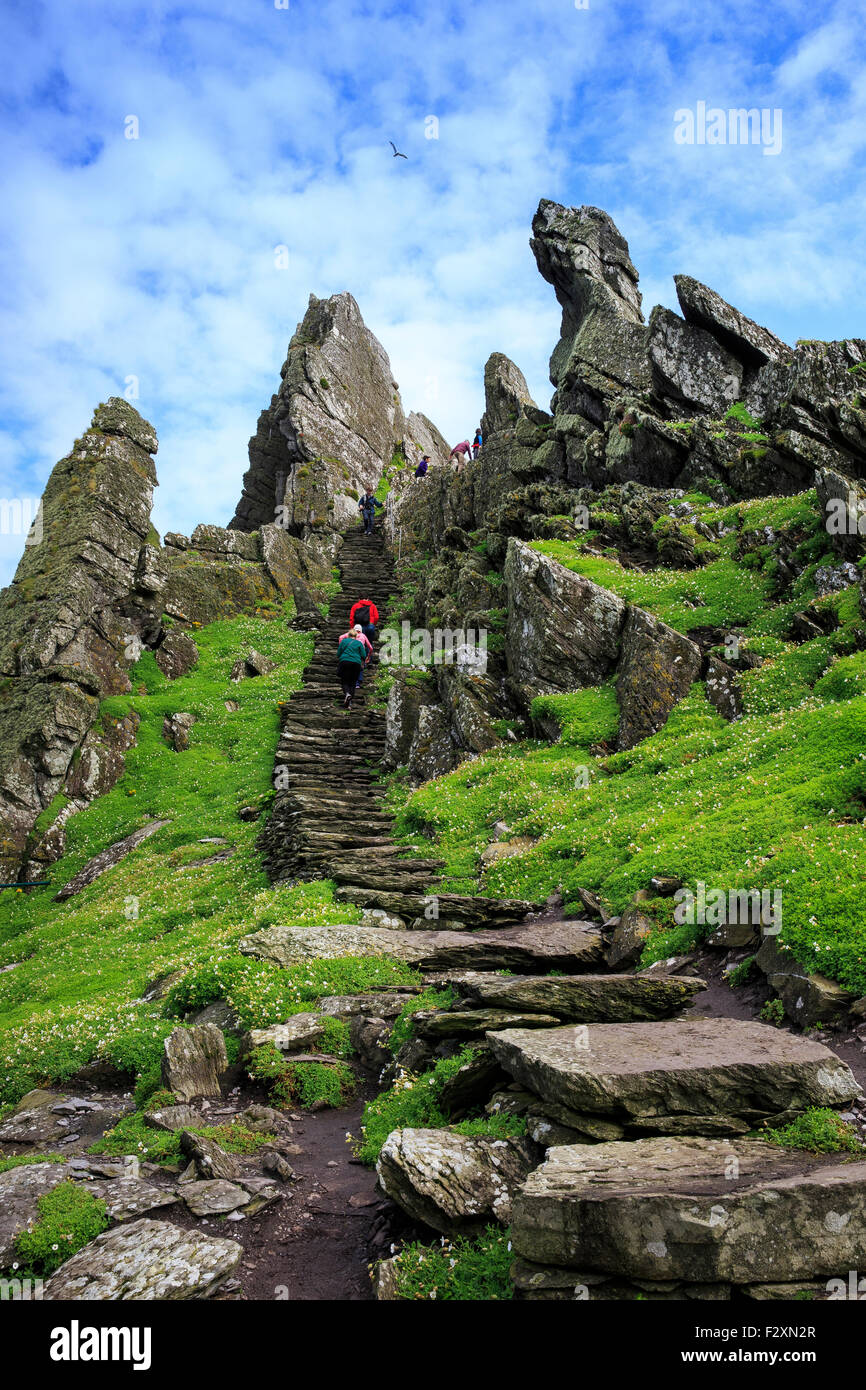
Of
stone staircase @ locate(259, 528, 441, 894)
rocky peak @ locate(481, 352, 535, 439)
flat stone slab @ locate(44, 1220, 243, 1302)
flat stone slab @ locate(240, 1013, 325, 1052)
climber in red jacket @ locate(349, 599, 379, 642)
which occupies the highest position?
rocky peak @ locate(481, 352, 535, 439)

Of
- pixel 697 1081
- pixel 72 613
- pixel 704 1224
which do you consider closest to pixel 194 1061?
pixel 697 1081

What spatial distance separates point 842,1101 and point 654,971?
4.45 meters

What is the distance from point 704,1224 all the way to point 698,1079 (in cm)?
192

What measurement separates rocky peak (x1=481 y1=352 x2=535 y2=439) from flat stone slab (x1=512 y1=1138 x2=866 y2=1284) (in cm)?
6459

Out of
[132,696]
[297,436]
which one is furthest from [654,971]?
[297,436]

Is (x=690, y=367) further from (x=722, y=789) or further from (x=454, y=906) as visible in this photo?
(x=454, y=906)

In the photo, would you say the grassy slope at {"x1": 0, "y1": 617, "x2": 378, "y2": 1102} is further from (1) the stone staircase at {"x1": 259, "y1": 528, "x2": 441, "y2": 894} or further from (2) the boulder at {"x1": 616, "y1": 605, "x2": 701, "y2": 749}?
(2) the boulder at {"x1": 616, "y1": 605, "x2": 701, "y2": 749}

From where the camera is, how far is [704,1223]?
5.26 m

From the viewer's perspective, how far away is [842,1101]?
6.90 metres

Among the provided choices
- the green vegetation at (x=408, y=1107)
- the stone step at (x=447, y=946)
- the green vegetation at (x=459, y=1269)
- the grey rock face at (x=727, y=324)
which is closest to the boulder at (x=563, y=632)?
the stone step at (x=447, y=946)

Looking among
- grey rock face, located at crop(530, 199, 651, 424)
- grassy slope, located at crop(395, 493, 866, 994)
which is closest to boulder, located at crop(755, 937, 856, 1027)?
grassy slope, located at crop(395, 493, 866, 994)

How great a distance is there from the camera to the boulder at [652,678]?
22453 mm

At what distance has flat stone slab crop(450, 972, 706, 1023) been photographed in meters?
9.51

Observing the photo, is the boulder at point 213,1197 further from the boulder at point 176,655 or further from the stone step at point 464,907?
the boulder at point 176,655
